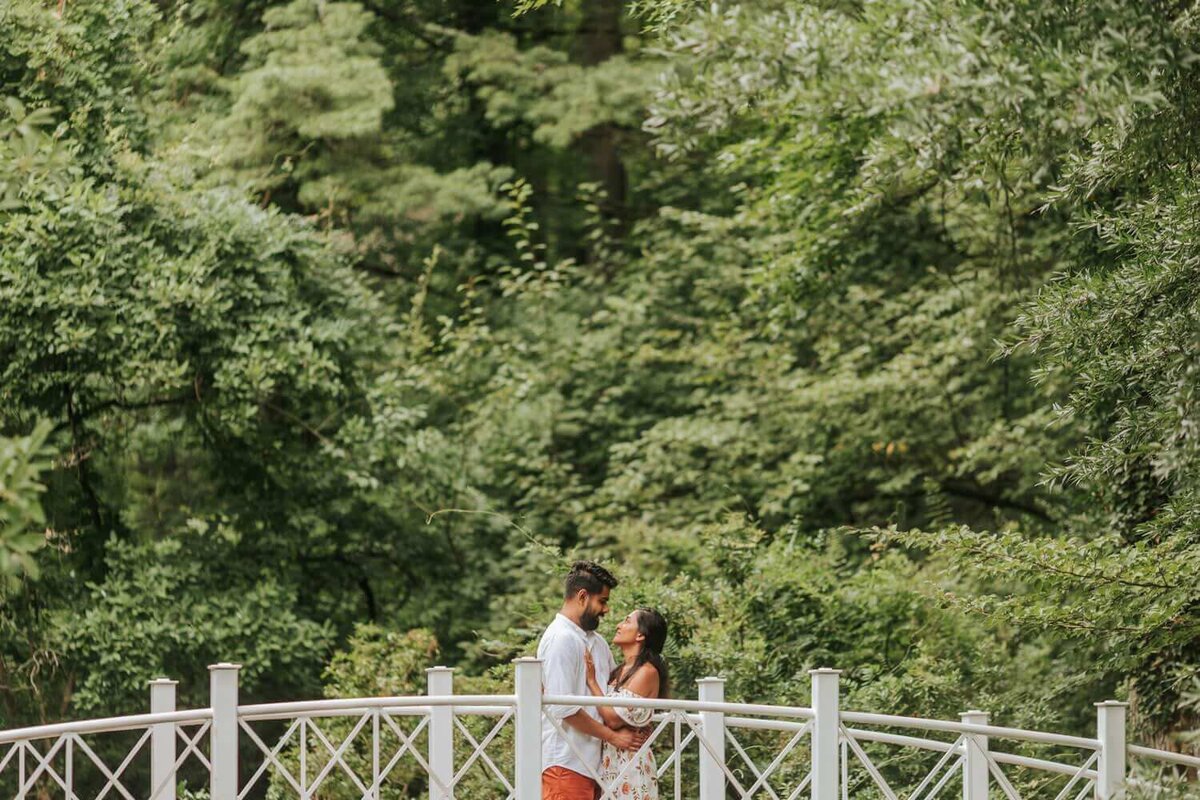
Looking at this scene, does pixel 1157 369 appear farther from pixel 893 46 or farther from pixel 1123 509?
pixel 1123 509

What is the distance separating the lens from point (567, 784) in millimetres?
7016

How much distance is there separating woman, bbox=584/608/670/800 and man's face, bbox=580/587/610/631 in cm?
15

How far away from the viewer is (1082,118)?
4680mm

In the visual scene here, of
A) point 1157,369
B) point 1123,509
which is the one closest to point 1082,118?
point 1157,369

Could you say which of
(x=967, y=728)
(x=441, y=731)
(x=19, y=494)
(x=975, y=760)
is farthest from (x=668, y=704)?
(x=19, y=494)

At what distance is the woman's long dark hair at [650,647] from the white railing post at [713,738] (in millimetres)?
183

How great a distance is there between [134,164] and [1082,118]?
30.1 ft

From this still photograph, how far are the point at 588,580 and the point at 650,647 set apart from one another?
480mm

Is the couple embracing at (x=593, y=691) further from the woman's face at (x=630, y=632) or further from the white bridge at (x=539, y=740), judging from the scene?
the white bridge at (x=539, y=740)

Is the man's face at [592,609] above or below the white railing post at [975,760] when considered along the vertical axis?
above

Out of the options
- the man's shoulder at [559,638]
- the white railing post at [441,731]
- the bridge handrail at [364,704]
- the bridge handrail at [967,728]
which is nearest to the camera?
the bridge handrail at [967,728]

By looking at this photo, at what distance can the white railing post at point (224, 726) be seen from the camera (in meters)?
6.73

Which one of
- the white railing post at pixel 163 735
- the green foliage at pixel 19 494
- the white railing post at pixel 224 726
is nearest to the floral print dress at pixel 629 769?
the white railing post at pixel 224 726

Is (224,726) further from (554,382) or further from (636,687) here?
(554,382)
